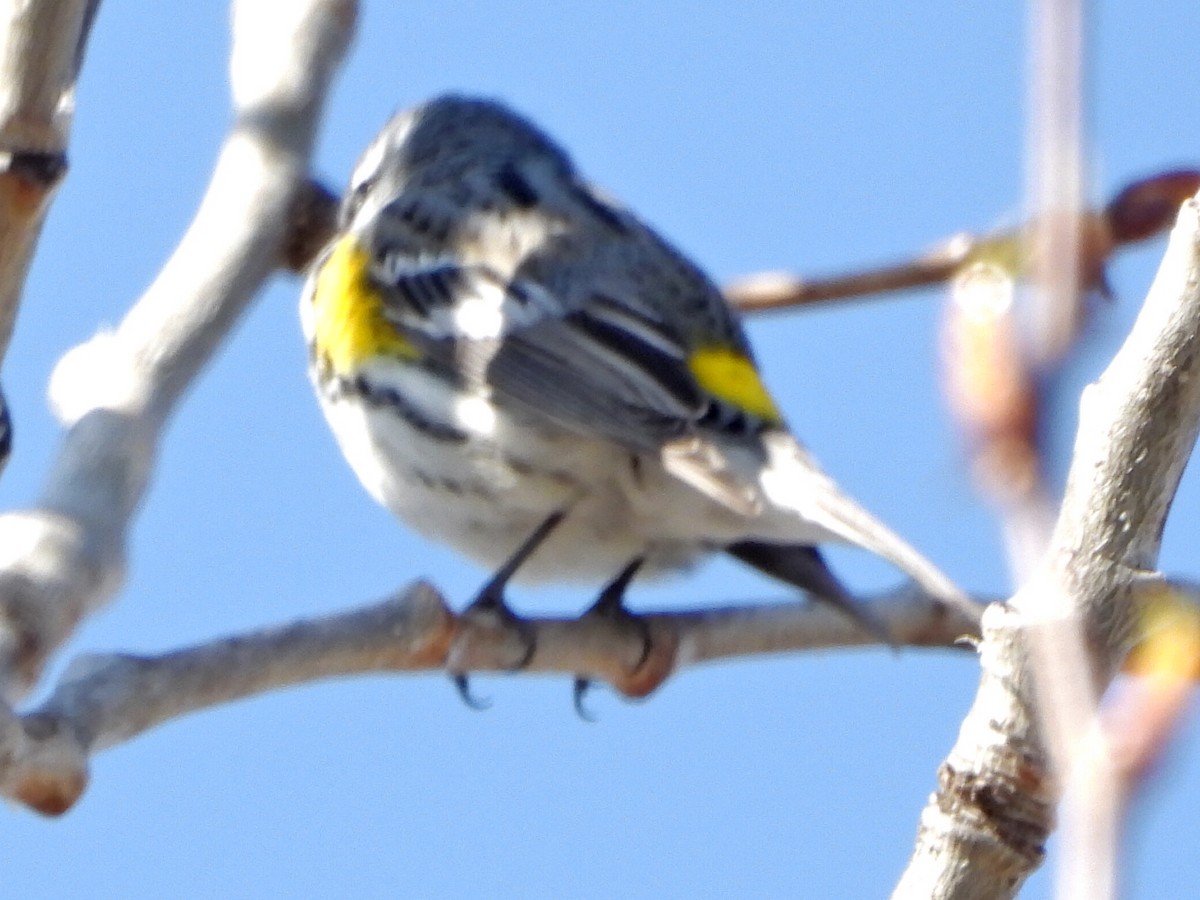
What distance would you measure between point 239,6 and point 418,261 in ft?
2.99

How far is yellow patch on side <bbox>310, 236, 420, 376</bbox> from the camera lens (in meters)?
3.84

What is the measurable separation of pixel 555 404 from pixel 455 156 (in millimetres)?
1764

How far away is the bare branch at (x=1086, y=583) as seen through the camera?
98cm

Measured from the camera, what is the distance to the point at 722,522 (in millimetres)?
3387

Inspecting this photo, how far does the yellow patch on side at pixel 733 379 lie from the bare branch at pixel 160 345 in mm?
879

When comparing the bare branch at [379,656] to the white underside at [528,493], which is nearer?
the bare branch at [379,656]

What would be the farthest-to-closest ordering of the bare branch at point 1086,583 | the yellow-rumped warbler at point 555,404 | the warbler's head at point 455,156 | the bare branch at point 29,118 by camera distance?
1. the warbler's head at point 455,156
2. the yellow-rumped warbler at point 555,404
3. the bare branch at point 29,118
4. the bare branch at point 1086,583

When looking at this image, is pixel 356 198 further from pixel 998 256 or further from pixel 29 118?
pixel 998 256

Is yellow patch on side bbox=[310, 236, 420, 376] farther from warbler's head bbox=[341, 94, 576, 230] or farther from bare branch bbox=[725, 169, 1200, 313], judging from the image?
bare branch bbox=[725, 169, 1200, 313]

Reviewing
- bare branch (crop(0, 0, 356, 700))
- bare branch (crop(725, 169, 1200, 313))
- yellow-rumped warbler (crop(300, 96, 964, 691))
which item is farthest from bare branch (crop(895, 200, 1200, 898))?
yellow-rumped warbler (crop(300, 96, 964, 691))

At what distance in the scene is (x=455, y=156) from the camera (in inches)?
197

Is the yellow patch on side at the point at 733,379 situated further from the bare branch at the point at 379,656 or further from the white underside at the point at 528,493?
the bare branch at the point at 379,656

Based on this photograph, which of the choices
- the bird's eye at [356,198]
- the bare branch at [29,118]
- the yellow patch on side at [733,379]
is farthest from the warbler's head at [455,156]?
the bare branch at [29,118]

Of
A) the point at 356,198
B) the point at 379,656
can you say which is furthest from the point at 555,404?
the point at 356,198
